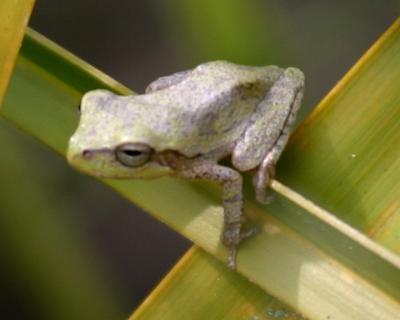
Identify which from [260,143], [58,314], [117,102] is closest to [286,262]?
[260,143]

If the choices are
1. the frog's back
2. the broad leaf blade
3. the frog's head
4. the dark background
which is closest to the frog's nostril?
the frog's head

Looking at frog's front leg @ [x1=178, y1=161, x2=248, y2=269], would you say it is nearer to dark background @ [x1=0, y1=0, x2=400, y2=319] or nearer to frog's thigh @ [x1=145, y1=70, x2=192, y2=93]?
frog's thigh @ [x1=145, y1=70, x2=192, y2=93]

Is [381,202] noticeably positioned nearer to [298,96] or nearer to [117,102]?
[298,96]

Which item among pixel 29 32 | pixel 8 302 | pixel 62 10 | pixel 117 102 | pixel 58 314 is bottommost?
pixel 8 302

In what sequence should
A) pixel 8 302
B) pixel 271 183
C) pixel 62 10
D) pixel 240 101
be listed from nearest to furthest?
pixel 271 183, pixel 240 101, pixel 8 302, pixel 62 10

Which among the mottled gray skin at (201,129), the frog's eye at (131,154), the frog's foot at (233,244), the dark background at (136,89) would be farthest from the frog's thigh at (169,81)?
the frog's foot at (233,244)

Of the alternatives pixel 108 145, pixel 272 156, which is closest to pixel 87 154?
pixel 108 145

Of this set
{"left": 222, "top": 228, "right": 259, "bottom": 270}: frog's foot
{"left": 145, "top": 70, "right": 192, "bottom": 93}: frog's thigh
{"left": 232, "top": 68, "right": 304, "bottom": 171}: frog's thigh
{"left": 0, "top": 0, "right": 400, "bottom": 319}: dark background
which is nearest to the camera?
{"left": 222, "top": 228, "right": 259, "bottom": 270}: frog's foot
